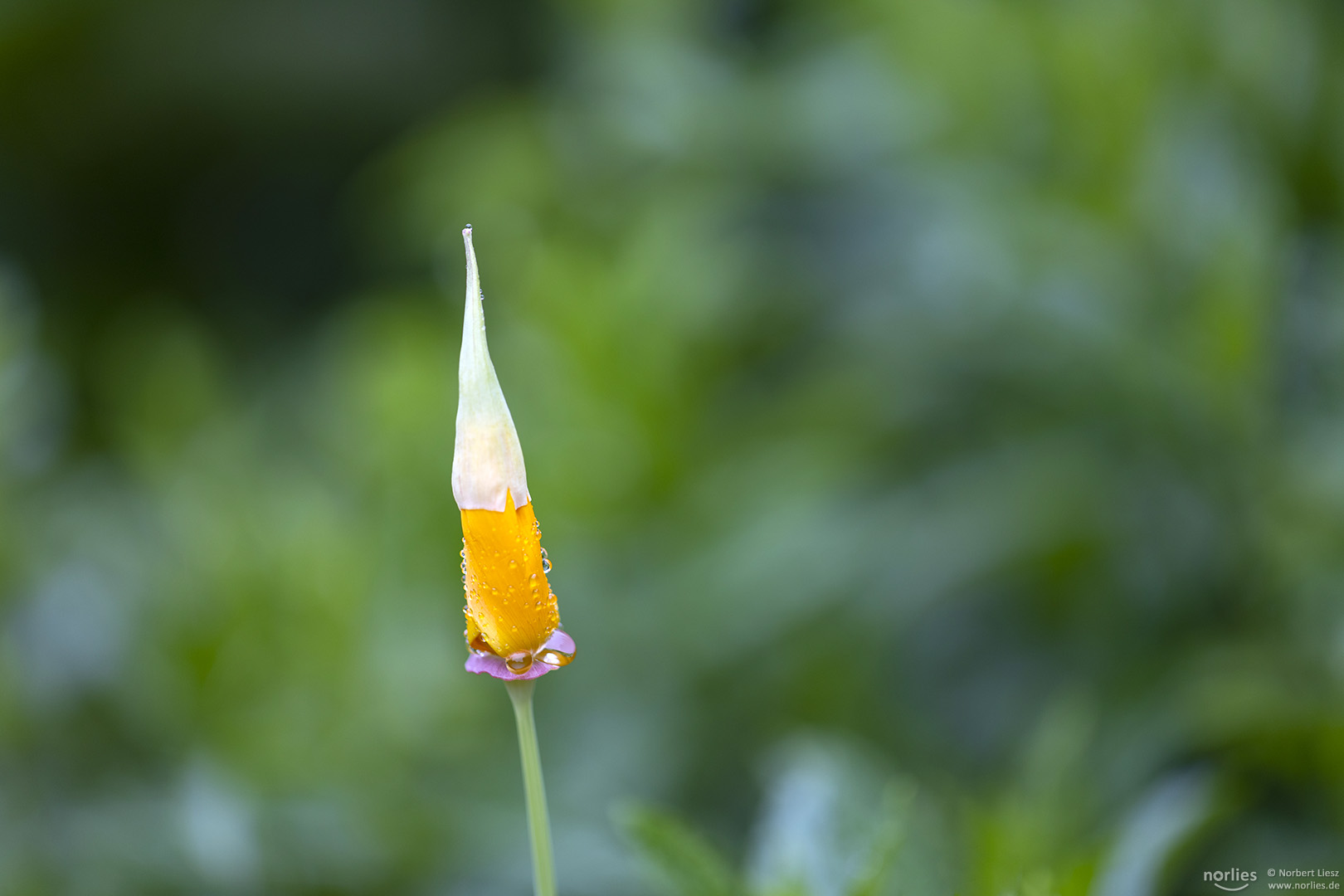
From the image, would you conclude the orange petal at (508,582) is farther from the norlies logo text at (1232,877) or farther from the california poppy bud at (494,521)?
the norlies logo text at (1232,877)

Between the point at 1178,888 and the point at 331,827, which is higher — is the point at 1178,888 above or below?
below

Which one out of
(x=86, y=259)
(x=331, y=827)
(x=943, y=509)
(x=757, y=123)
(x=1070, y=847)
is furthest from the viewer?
(x=86, y=259)

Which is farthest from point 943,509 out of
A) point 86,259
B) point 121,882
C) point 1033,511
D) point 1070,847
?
point 86,259

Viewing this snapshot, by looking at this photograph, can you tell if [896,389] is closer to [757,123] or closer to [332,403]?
[757,123]

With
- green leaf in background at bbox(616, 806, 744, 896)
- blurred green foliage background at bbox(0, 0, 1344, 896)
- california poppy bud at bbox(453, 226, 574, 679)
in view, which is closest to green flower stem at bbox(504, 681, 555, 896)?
california poppy bud at bbox(453, 226, 574, 679)

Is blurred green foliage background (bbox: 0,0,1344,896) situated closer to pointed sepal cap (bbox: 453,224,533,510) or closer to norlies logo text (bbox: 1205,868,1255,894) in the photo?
norlies logo text (bbox: 1205,868,1255,894)

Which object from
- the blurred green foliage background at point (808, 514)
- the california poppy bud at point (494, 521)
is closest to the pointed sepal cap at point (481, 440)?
the california poppy bud at point (494, 521)

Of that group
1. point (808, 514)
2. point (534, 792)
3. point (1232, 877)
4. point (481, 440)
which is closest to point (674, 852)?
point (534, 792)
